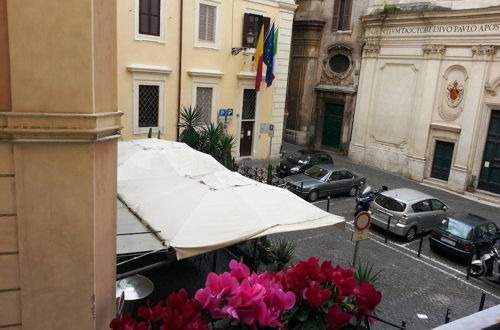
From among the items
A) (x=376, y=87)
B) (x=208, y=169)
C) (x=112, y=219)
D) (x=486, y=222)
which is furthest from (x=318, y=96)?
(x=112, y=219)

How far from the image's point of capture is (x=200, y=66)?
19578mm

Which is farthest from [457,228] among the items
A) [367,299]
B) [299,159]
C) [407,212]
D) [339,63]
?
[339,63]

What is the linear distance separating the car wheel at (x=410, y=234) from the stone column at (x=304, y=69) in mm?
15408

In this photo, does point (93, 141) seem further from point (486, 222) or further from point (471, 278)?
point (486, 222)

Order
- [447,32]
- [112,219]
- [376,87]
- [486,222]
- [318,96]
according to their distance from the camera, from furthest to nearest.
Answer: [318,96] < [376,87] < [447,32] < [486,222] < [112,219]

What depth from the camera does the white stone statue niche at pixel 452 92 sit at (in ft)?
65.4

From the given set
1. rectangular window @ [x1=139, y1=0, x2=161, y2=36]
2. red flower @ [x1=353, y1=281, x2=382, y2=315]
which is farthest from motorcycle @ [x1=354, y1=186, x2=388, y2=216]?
red flower @ [x1=353, y1=281, x2=382, y2=315]

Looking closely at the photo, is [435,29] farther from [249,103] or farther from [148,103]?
[148,103]

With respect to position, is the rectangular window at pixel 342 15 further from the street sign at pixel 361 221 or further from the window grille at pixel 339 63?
the street sign at pixel 361 221

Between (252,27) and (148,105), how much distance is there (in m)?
6.74

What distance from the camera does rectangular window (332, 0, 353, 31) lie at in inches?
991

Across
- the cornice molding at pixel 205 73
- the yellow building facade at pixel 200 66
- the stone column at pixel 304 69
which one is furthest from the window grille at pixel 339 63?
the cornice molding at pixel 205 73

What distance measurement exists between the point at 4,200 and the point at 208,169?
6.18 metres

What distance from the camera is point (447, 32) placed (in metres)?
20.1
